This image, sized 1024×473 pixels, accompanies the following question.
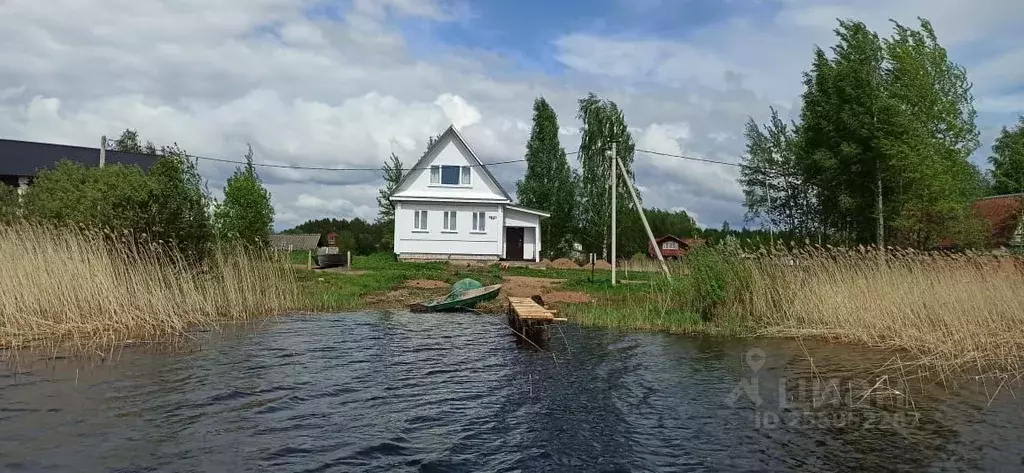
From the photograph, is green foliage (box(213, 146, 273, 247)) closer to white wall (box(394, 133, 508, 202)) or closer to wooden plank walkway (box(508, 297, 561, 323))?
white wall (box(394, 133, 508, 202))

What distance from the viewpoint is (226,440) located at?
750 cm

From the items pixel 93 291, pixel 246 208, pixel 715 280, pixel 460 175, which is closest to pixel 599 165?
pixel 460 175

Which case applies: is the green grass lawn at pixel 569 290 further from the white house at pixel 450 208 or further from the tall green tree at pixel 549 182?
the tall green tree at pixel 549 182

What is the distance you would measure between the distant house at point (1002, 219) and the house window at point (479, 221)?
21688 mm

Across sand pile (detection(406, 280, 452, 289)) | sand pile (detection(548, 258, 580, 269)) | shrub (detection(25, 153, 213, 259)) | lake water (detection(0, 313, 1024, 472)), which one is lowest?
lake water (detection(0, 313, 1024, 472))

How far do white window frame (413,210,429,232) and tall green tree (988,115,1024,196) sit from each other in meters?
36.0

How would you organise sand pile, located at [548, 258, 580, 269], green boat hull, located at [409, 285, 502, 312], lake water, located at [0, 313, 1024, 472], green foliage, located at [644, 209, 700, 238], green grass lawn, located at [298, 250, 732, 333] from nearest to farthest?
1. lake water, located at [0, 313, 1024, 472]
2. green grass lawn, located at [298, 250, 732, 333]
3. green boat hull, located at [409, 285, 502, 312]
4. sand pile, located at [548, 258, 580, 269]
5. green foliage, located at [644, 209, 700, 238]

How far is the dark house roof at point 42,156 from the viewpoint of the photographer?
45575 mm

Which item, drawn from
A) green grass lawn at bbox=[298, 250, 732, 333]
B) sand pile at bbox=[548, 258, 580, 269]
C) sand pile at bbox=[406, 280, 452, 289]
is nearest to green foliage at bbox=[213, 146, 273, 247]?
green grass lawn at bbox=[298, 250, 732, 333]

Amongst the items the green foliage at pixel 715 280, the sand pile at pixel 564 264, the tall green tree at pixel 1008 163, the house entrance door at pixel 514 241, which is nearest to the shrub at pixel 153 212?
the green foliage at pixel 715 280

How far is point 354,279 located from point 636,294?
950cm

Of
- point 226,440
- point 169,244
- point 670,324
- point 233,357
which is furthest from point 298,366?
point 670,324

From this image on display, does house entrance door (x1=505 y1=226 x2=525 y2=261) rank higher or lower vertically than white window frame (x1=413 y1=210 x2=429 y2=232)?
lower

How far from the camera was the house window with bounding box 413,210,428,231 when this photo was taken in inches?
1468
